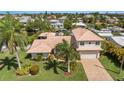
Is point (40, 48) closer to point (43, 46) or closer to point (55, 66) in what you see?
point (43, 46)

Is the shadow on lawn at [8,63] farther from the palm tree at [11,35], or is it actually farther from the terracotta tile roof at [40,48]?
the palm tree at [11,35]

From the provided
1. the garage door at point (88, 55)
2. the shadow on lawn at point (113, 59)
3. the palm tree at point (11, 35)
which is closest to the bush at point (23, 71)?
the palm tree at point (11, 35)

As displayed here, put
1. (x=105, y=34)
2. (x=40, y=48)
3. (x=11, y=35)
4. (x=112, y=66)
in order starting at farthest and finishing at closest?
1. (x=105, y=34)
2. (x=40, y=48)
3. (x=112, y=66)
4. (x=11, y=35)

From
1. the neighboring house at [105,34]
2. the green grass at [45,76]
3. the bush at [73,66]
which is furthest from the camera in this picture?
the neighboring house at [105,34]

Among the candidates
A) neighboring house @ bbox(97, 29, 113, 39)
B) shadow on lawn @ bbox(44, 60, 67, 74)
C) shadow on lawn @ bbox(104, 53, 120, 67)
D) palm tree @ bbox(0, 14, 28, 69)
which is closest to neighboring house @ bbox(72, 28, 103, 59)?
shadow on lawn @ bbox(104, 53, 120, 67)

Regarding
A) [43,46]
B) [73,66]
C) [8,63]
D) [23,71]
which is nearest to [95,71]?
[73,66]
